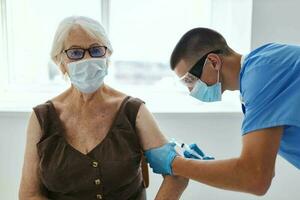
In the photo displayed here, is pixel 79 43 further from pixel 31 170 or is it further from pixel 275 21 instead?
pixel 275 21

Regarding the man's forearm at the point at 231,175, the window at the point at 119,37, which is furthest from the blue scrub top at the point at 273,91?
the window at the point at 119,37

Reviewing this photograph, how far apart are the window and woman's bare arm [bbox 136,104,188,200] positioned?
86 centimetres

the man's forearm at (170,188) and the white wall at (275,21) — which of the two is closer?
the man's forearm at (170,188)

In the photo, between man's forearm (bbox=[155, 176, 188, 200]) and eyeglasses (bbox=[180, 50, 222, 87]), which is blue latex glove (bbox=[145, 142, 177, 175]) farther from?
eyeglasses (bbox=[180, 50, 222, 87])

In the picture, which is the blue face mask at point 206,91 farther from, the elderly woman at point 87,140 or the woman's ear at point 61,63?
the woman's ear at point 61,63

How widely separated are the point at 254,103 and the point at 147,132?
53 centimetres

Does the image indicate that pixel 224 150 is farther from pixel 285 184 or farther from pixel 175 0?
pixel 175 0

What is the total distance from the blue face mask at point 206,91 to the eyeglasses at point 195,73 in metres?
0.02

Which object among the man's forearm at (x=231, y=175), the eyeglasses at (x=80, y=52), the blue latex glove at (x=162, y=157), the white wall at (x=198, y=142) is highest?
the eyeglasses at (x=80, y=52)

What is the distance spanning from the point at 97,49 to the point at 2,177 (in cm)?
111

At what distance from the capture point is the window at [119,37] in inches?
93.4

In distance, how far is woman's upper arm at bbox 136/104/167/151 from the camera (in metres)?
1.45

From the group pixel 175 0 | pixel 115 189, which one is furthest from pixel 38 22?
pixel 115 189

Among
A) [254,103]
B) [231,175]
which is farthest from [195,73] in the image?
[231,175]
